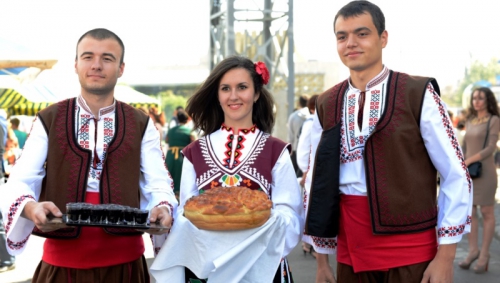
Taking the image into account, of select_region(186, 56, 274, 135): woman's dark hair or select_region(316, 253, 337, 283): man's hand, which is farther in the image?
select_region(186, 56, 274, 135): woman's dark hair

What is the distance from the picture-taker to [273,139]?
2.98m

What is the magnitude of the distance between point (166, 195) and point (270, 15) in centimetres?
772

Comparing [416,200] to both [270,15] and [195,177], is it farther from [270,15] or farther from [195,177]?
[270,15]

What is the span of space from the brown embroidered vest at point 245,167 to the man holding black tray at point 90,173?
0.18 m

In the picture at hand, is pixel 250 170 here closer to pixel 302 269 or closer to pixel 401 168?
pixel 401 168

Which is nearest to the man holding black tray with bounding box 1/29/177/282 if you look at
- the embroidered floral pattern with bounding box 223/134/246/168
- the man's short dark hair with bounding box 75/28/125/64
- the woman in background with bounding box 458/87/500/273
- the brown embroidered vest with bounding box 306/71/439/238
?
the man's short dark hair with bounding box 75/28/125/64

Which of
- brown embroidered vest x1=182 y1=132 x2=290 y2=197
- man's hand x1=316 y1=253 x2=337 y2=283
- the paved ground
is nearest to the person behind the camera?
brown embroidered vest x1=182 y1=132 x2=290 y2=197

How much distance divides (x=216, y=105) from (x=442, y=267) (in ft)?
4.17

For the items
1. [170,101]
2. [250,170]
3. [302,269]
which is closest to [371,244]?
[250,170]

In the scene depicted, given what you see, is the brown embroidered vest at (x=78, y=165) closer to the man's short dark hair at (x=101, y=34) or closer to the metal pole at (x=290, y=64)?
the man's short dark hair at (x=101, y=34)

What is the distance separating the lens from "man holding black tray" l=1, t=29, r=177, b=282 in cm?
263

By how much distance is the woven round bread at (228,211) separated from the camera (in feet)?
7.77

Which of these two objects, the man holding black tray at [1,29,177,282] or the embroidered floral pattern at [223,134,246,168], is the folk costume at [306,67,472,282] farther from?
the man holding black tray at [1,29,177,282]

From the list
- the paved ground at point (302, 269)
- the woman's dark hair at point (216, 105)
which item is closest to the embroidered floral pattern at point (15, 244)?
the woman's dark hair at point (216, 105)
